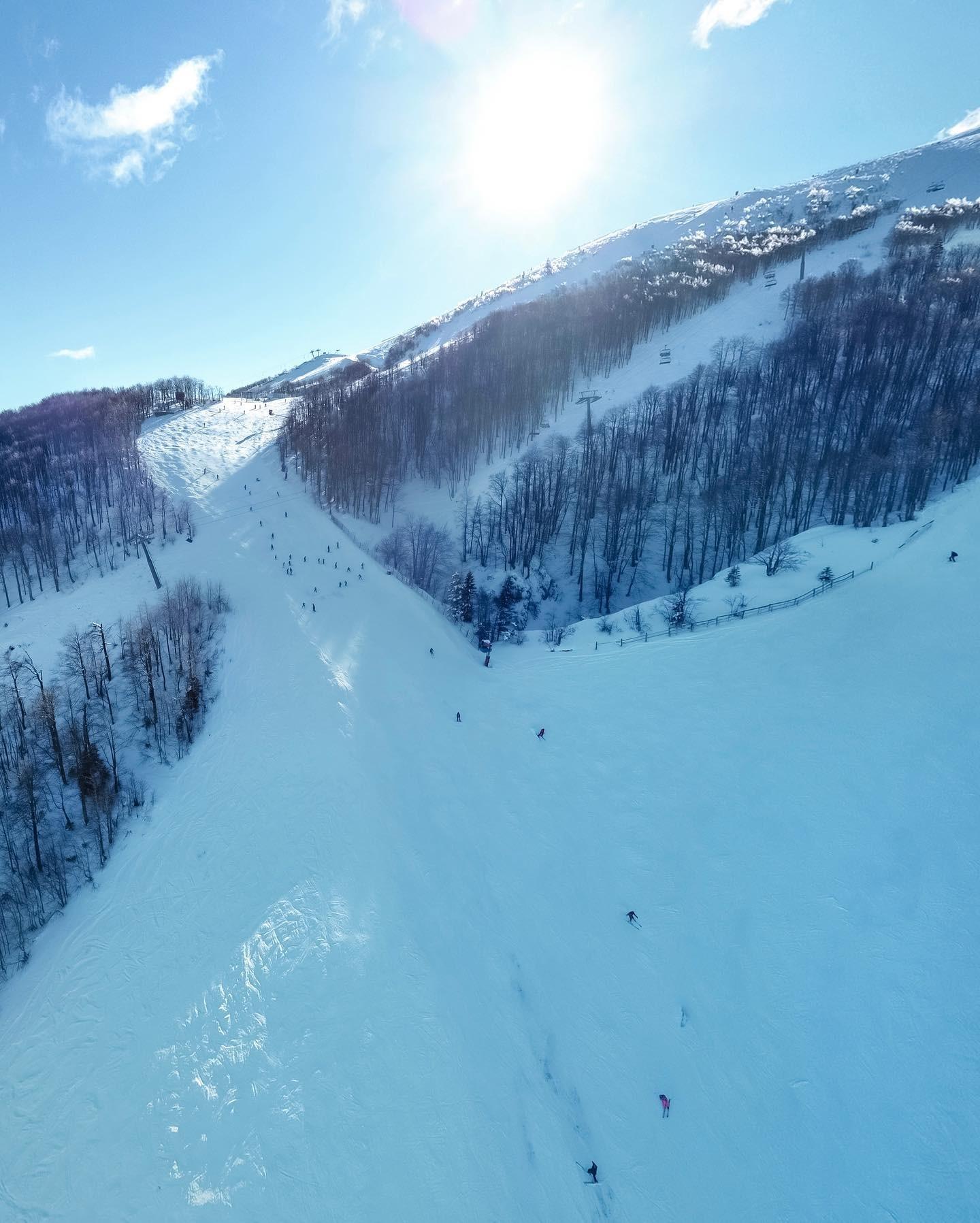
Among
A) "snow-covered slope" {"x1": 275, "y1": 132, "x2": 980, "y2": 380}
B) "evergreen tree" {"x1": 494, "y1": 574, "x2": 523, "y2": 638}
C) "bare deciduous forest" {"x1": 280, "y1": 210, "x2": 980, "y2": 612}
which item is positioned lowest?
"evergreen tree" {"x1": 494, "y1": 574, "x2": 523, "y2": 638}

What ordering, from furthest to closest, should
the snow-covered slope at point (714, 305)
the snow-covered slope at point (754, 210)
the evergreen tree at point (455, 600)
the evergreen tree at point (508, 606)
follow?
the snow-covered slope at point (754, 210) → the snow-covered slope at point (714, 305) → the evergreen tree at point (455, 600) → the evergreen tree at point (508, 606)

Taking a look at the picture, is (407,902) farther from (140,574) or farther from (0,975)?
(140,574)

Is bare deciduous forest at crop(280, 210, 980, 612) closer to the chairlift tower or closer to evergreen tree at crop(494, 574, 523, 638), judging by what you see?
the chairlift tower

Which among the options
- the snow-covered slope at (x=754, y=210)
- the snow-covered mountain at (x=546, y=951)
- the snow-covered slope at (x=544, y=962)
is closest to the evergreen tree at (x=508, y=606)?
the snow-covered mountain at (x=546, y=951)

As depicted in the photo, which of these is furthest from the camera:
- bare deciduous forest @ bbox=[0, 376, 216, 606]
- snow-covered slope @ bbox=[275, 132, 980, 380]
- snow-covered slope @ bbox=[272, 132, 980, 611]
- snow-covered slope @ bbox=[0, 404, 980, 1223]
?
snow-covered slope @ bbox=[275, 132, 980, 380]

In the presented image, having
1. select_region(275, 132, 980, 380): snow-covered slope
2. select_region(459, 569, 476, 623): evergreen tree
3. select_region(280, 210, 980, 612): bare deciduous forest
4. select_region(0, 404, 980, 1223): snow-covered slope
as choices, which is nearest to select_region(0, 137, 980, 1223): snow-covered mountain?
select_region(0, 404, 980, 1223): snow-covered slope

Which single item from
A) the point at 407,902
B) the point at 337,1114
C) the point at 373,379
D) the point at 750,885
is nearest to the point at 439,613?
the point at 407,902

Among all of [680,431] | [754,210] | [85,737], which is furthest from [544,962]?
[754,210]

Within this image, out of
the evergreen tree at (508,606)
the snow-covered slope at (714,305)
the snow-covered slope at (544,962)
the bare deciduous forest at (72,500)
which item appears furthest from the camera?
the snow-covered slope at (714,305)

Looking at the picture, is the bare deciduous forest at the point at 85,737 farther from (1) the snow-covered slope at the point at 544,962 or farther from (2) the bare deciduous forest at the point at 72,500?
(2) the bare deciduous forest at the point at 72,500
